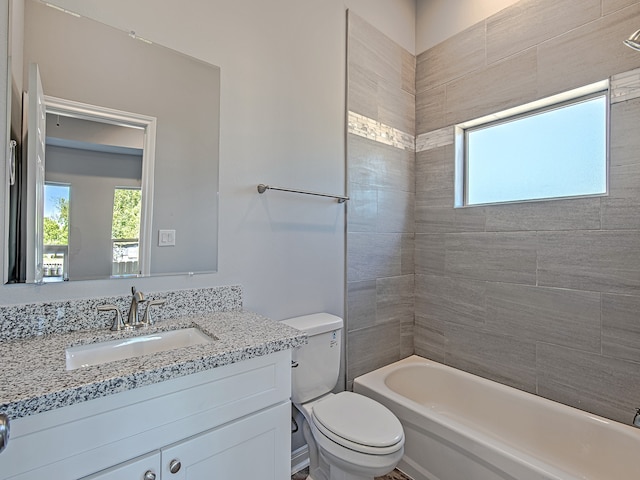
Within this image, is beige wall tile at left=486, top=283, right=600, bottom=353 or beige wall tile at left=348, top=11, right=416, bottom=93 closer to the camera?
beige wall tile at left=486, top=283, right=600, bottom=353

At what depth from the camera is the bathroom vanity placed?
0.73 metres

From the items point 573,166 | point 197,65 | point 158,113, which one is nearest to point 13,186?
point 158,113

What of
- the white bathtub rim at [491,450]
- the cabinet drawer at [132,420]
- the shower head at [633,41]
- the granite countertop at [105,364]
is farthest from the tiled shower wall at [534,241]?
the cabinet drawer at [132,420]

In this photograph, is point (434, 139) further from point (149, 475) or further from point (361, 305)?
point (149, 475)

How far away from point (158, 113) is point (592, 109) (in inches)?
85.2

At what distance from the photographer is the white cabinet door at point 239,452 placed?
908 mm

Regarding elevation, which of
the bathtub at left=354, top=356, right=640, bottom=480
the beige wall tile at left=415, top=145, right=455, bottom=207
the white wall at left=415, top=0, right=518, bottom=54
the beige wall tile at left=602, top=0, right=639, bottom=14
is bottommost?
the bathtub at left=354, top=356, right=640, bottom=480

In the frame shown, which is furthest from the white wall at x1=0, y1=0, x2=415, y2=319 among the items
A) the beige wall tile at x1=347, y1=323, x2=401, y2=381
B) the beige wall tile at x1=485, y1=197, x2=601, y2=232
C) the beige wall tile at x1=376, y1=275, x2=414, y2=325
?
the beige wall tile at x1=485, y1=197, x2=601, y2=232

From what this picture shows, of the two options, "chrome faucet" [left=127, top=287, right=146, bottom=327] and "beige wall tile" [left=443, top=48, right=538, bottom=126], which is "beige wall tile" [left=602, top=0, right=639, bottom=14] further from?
"chrome faucet" [left=127, top=287, right=146, bottom=327]

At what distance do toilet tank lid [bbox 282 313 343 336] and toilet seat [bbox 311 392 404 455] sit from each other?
0.33m

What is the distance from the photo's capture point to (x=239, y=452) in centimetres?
102

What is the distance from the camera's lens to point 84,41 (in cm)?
121

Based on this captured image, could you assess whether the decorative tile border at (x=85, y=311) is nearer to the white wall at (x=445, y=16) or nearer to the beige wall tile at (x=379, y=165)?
the beige wall tile at (x=379, y=165)

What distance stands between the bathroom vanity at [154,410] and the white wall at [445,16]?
2.29 metres
